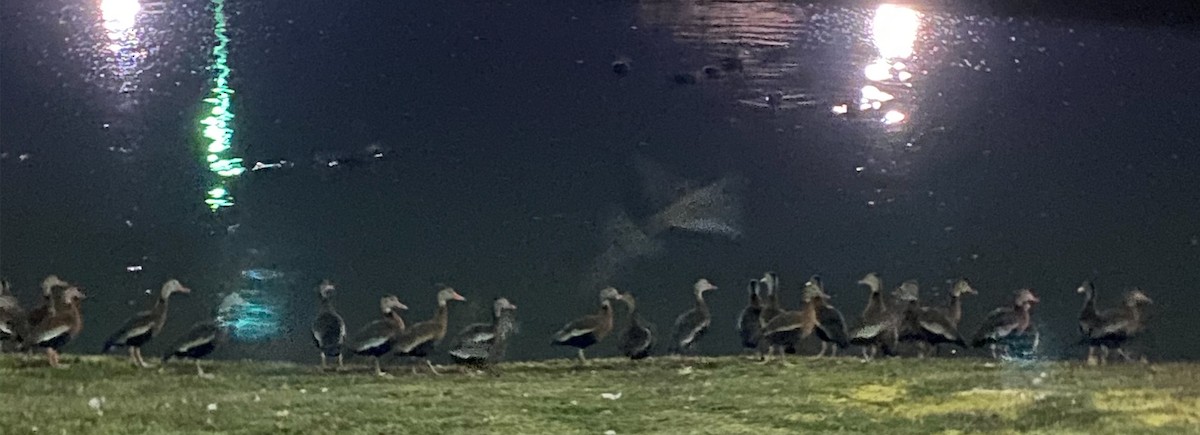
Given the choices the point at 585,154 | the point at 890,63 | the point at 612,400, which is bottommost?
the point at 612,400

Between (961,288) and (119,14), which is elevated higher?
(119,14)

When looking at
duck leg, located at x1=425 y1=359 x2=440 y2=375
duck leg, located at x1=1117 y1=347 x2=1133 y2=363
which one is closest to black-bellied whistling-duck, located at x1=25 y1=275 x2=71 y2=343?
duck leg, located at x1=425 y1=359 x2=440 y2=375

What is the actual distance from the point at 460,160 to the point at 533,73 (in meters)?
0.13

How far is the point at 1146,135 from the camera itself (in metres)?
1.13

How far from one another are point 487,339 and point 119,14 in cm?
54

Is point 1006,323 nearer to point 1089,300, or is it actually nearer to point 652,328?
point 1089,300

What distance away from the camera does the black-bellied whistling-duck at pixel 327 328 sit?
0.98 meters

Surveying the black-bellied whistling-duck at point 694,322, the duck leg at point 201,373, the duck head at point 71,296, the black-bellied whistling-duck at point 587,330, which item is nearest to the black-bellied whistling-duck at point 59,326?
the duck head at point 71,296

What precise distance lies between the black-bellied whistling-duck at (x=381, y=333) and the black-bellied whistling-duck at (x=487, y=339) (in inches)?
2.4

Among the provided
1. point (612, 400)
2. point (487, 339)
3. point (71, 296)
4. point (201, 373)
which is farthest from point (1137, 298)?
point (71, 296)

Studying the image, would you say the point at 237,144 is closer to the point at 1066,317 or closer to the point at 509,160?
the point at 509,160

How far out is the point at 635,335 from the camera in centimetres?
101

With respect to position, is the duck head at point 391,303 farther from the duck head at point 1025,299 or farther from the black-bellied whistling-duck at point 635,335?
the duck head at point 1025,299

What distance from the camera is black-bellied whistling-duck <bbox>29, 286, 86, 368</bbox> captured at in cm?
95
